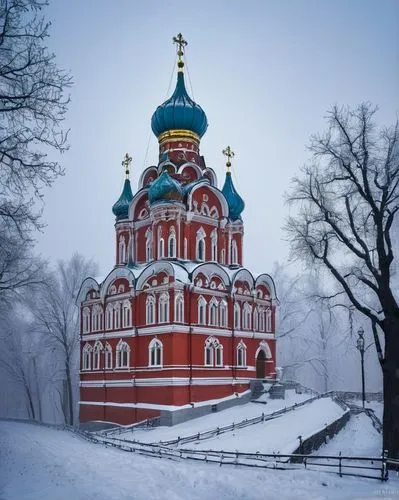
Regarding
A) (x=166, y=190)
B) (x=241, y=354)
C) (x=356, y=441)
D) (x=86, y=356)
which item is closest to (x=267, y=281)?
(x=241, y=354)

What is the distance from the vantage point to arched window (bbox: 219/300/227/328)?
29828 mm

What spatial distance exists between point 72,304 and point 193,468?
25336 millimetres

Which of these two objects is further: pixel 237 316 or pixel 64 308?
pixel 64 308

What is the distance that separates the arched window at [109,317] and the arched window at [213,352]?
226 inches

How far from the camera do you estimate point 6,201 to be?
10219 mm

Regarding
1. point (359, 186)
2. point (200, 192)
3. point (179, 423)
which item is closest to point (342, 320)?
point (200, 192)

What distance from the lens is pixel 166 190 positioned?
29.7 m

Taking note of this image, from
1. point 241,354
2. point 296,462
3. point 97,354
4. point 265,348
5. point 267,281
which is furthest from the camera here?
point 267,281

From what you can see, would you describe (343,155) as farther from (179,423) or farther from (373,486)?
(179,423)

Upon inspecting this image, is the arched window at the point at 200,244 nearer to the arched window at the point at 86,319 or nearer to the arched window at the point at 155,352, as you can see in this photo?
the arched window at the point at 155,352

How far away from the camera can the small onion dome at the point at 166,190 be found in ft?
97.6

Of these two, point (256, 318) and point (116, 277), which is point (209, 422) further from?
point (116, 277)

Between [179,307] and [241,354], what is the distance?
A: 5.80 m

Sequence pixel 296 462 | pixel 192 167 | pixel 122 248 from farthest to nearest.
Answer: pixel 122 248 → pixel 192 167 → pixel 296 462
